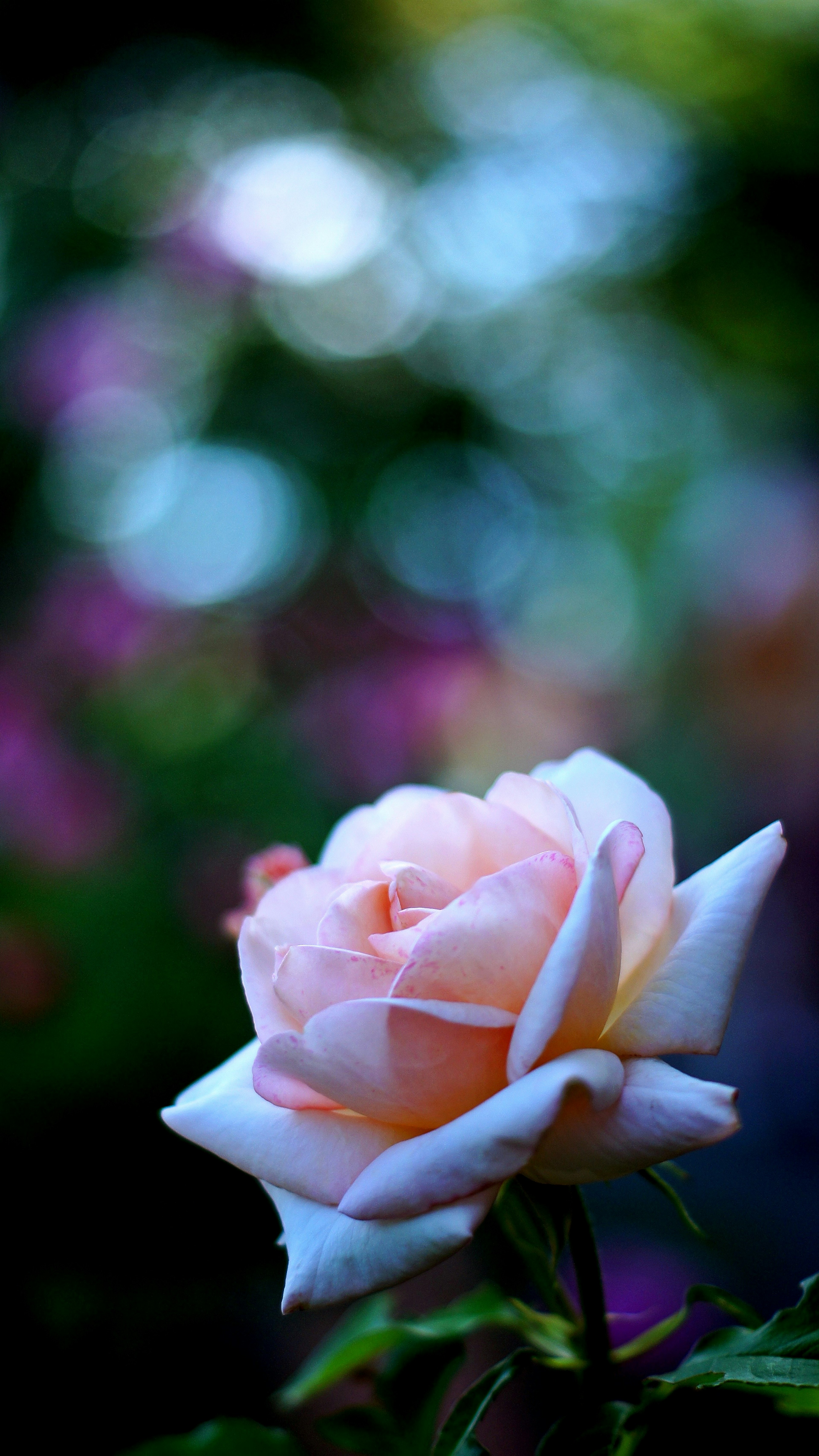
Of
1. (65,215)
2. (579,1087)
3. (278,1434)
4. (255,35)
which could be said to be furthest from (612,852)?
(255,35)

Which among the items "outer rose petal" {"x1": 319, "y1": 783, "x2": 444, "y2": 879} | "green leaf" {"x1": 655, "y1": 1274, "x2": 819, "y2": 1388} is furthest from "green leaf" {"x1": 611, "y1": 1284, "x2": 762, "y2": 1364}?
"outer rose petal" {"x1": 319, "y1": 783, "x2": 444, "y2": 879}

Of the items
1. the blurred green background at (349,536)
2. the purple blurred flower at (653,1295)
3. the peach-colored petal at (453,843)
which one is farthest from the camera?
the blurred green background at (349,536)

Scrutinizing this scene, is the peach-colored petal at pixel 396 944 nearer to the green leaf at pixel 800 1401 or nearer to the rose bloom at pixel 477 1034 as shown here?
the rose bloom at pixel 477 1034

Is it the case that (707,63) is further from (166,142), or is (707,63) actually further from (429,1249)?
(429,1249)

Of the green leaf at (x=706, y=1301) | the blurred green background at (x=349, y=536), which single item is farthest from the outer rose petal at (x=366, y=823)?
the blurred green background at (x=349, y=536)

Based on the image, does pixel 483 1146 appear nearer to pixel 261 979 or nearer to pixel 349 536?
pixel 261 979

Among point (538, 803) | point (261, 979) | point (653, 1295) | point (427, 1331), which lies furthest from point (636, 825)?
point (653, 1295)
